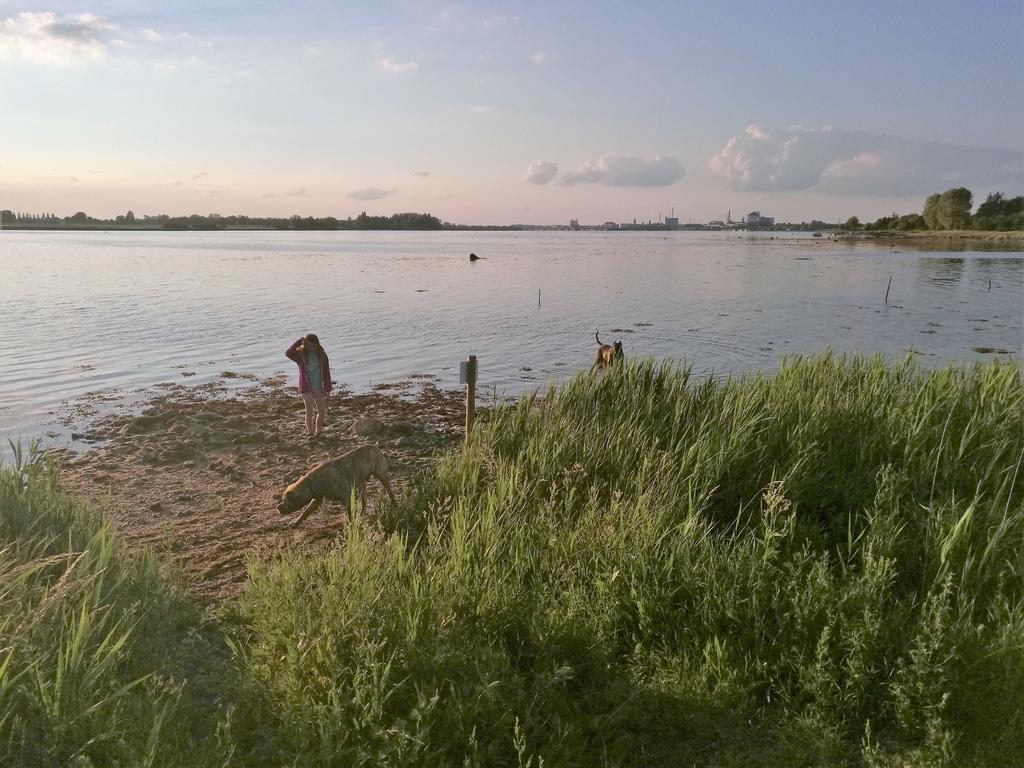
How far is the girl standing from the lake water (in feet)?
13.4

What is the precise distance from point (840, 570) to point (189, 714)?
15.8 ft

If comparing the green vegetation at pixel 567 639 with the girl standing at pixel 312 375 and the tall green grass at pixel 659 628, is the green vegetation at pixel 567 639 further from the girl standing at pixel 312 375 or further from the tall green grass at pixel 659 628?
the girl standing at pixel 312 375

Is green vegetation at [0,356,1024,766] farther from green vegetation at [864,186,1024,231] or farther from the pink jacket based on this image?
green vegetation at [864,186,1024,231]

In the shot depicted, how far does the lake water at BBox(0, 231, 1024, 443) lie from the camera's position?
707 inches

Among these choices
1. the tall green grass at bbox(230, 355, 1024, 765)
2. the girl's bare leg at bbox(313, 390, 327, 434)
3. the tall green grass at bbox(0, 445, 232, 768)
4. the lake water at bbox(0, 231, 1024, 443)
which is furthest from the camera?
the lake water at bbox(0, 231, 1024, 443)

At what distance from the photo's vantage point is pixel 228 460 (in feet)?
33.4

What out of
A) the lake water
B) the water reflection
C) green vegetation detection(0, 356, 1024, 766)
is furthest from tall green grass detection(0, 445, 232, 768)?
the water reflection

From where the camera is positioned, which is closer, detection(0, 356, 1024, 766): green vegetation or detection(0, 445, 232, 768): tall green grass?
detection(0, 445, 232, 768): tall green grass

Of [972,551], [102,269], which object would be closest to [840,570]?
[972,551]

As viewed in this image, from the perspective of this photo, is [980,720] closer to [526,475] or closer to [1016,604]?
[1016,604]

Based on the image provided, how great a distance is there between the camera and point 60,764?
3320 mm

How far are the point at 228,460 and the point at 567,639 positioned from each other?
23.4 feet

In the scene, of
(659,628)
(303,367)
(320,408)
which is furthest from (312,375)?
(659,628)

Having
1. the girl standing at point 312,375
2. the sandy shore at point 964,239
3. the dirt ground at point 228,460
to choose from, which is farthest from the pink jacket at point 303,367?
the sandy shore at point 964,239
